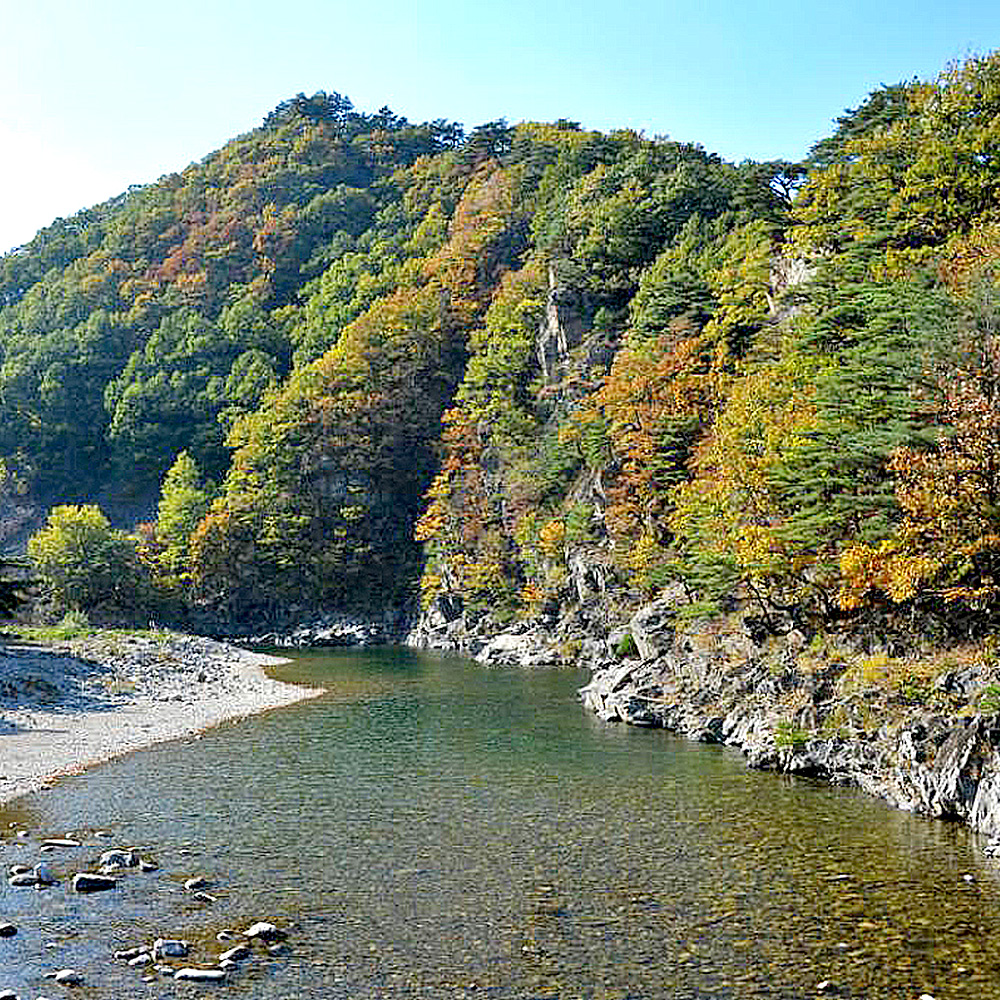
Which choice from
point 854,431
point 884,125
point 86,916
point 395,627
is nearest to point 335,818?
point 86,916

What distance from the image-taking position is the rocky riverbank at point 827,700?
2395 centimetres

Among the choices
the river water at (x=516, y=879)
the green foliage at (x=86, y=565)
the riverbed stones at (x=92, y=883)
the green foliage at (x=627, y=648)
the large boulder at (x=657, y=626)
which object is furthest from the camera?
the green foliage at (x=86, y=565)

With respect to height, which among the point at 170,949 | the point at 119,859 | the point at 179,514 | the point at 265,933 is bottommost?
the point at 119,859

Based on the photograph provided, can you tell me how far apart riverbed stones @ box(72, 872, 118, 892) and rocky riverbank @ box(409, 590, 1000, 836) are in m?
19.2

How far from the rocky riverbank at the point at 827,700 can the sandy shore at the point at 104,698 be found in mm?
18426

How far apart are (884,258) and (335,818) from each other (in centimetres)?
3751

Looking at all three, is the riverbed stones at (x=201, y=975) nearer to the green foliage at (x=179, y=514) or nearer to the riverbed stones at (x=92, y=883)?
the riverbed stones at (x=92, y=883)

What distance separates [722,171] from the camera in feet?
295

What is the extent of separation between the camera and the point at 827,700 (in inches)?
1217

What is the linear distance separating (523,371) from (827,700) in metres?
68.7

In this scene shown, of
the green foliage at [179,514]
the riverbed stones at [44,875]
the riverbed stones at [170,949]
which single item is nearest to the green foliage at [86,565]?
the green foliage at [179,514]

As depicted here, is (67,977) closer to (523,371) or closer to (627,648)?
(627,648)

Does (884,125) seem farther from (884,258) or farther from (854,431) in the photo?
(854,431)

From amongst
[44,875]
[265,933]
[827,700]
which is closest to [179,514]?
[827,700]
